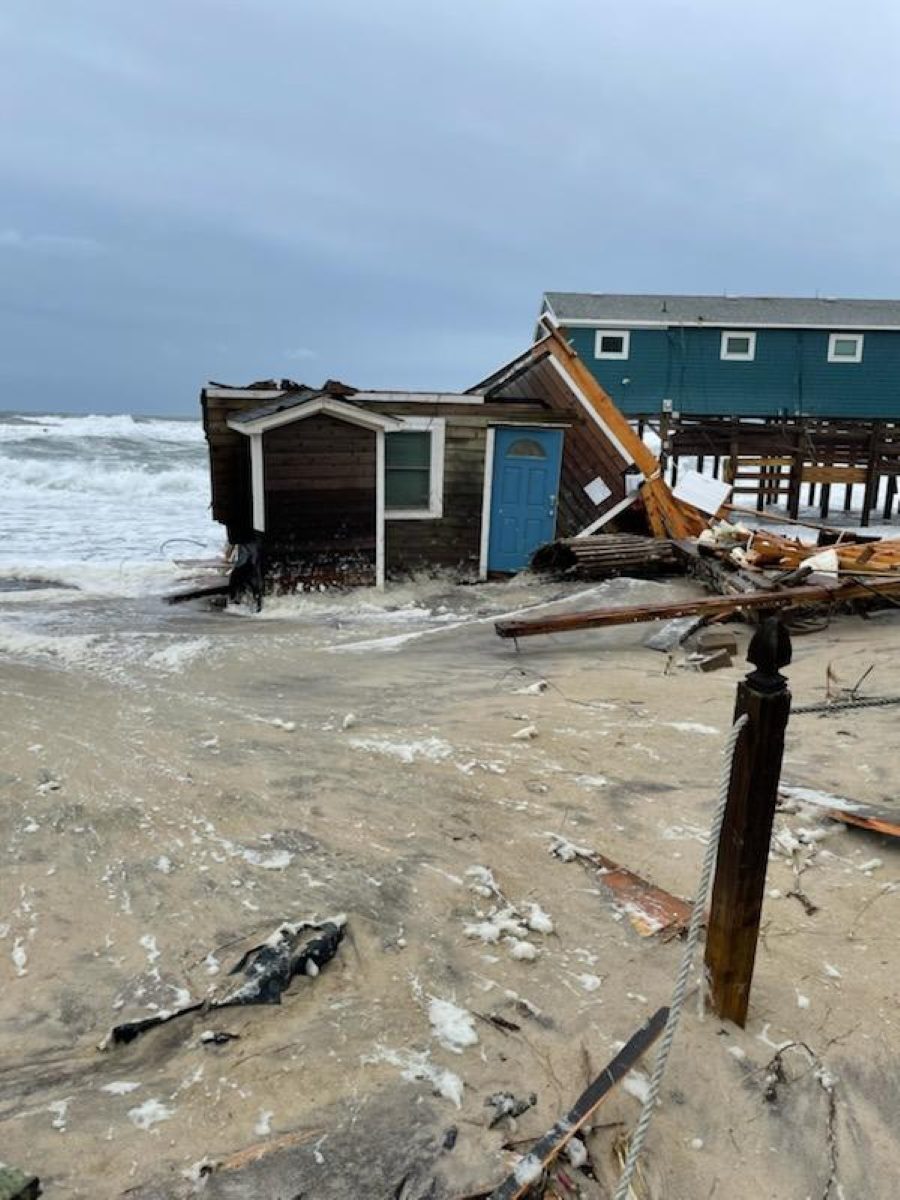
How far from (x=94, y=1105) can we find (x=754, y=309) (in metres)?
28.6

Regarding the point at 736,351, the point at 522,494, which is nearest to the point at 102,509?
the point at 522,494

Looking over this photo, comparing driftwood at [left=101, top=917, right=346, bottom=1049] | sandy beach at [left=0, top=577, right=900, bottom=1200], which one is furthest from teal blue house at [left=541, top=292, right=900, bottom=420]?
driftwood at [left=101, top=917, right=346, bottom=1049]

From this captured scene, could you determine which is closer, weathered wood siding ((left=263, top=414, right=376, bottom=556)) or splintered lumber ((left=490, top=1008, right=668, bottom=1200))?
splintered lumber ((left=490, top=1008, right=668, bottom=1200))

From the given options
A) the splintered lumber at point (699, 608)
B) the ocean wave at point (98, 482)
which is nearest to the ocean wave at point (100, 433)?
the ocean wave at point (98, 482)

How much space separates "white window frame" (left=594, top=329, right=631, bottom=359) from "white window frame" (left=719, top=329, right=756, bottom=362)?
3.06 meters

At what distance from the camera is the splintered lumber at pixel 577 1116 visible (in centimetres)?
211

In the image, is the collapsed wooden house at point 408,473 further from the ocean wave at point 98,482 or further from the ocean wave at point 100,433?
the ocean wave at point 100,433

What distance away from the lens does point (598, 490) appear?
13.7 m

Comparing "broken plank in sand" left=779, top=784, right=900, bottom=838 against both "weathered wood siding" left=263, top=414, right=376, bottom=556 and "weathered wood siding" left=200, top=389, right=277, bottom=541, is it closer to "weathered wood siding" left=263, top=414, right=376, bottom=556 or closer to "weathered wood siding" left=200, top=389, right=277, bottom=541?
"weathered wood siding" left=263, top=414, right=376, bottom=556

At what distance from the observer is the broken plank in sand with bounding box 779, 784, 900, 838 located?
3992mm

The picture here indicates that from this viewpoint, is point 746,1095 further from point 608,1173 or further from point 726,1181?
point 608,1173

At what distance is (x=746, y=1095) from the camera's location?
2529mm

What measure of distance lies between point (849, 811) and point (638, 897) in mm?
1469

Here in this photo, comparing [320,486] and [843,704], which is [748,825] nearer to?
[843,704]
